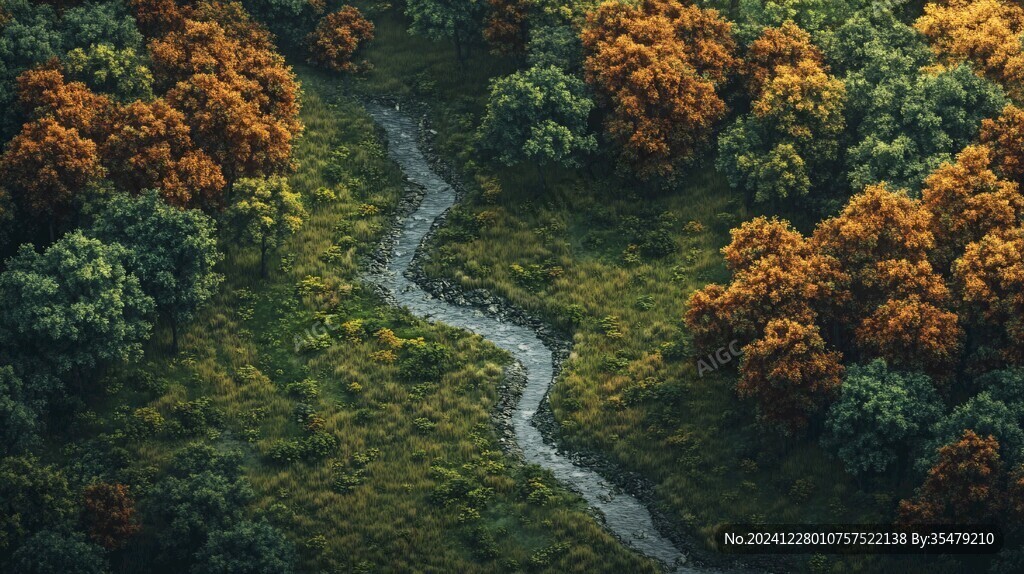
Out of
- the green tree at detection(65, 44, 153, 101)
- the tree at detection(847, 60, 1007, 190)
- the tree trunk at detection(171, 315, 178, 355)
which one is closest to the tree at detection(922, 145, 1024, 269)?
the tree at detection(847, 60, 1007, 190)

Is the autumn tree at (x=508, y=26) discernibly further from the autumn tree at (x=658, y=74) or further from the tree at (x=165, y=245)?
the tree at (x=165, y=245)

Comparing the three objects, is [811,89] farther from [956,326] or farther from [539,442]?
[539,442]

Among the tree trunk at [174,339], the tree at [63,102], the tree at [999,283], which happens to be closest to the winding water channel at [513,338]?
the tree trunk at [174,339]

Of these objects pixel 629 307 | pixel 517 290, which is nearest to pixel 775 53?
pixel 629 307

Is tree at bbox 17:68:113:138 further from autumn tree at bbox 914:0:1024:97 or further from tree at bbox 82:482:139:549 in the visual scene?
autumn tree at bbox 914:0:1024:97

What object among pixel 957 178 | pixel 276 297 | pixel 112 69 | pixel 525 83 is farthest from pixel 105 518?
pixel 957 178
